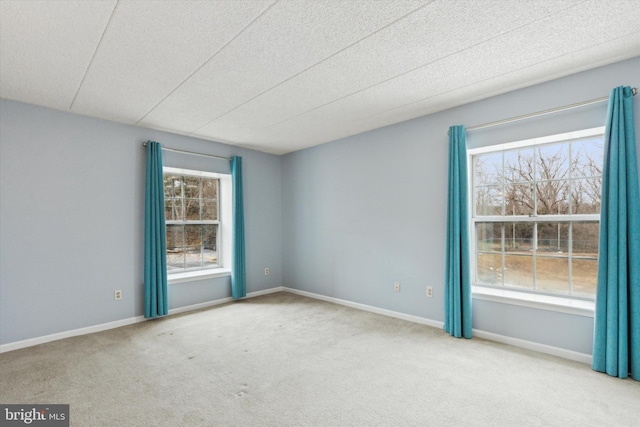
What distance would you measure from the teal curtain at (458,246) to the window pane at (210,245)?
3.52 m

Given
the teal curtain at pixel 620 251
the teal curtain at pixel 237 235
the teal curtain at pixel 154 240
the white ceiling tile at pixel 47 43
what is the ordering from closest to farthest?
the white ceiling tile at pixel 47 43 < the teal curtain at pixel 620 251 < the teal curtain at pixel 154 240 < the teal curtain at pixel 237 235

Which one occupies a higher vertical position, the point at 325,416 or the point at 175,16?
the point at 175,16

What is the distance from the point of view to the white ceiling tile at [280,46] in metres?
1.83

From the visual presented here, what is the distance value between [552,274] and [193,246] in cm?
460

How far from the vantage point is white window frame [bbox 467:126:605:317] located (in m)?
2.71

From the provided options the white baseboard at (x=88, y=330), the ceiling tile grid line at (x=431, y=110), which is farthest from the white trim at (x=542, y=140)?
the white baseboard at (x=88, y=330)

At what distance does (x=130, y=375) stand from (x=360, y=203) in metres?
3.20

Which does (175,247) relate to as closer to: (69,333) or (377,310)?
(69,333)

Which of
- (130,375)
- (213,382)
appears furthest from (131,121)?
(213,382)

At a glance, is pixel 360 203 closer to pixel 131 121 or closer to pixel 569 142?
pixel 569 142

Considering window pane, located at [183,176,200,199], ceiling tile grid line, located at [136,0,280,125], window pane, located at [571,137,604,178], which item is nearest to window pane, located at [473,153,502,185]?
window pane, located at [571,137,604,178]

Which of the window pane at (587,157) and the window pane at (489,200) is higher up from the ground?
the window pane at (587,157)

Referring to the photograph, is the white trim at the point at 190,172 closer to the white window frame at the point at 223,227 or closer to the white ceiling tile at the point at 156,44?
the white window frame at the point at 223,227

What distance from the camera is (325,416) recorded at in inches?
77.2
